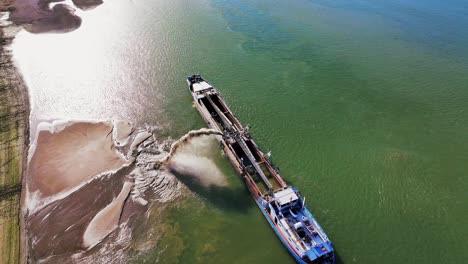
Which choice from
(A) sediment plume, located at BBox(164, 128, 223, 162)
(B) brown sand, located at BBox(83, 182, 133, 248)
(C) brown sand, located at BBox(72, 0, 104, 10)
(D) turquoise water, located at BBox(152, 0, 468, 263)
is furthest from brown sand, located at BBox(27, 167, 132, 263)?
(C) brown sand, located at BBox(72, 0, 104, 10)

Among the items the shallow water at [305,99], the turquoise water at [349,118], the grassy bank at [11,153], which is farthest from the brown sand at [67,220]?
the turquoise water at [349,118]

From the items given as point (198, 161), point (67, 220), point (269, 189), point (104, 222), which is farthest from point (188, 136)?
point (67, 220)

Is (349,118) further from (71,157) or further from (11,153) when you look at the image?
(11,153)

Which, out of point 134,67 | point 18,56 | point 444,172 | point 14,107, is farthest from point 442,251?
point 18,56

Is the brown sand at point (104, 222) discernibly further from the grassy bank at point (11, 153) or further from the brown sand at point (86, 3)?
the brown sand at point (86, 3)

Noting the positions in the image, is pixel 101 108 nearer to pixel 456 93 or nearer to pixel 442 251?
pixel 442 251
